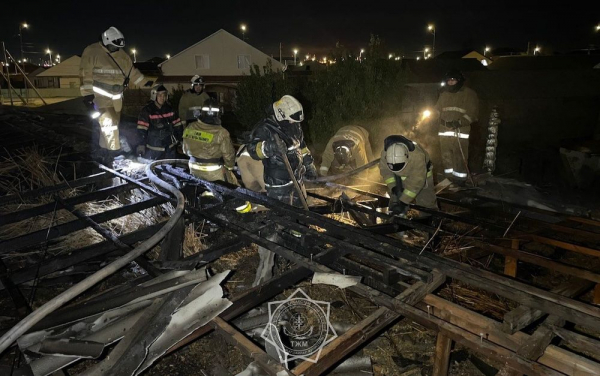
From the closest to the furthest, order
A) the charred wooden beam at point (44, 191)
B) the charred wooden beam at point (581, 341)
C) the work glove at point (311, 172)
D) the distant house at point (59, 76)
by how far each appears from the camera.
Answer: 1. the charred wooden beam at point (581, 341)
2. the charred wooden beam at point (44, 191)
3. the work glove at point (311, 172)
4. the distant house at point (59, 76)

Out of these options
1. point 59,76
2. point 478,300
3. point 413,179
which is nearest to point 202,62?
point 59,76

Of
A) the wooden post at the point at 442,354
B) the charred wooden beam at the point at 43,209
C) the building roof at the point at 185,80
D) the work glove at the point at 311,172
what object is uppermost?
the building roof at the point at 185,80

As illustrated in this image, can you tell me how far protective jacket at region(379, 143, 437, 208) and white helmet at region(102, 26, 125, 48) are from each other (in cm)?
478

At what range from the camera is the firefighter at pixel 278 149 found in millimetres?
4488

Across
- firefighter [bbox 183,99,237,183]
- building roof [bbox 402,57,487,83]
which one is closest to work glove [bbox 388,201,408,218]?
firefighter [bbox 183,99,237,183]

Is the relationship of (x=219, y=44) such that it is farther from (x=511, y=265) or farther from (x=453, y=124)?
(x=511, y=265)

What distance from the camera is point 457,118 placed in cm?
817

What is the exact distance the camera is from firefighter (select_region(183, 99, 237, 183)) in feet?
19.1

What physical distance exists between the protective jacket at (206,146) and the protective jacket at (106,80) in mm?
1986

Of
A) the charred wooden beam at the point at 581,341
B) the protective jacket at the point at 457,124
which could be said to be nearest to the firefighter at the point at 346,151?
the protective jacket at the point at 457,124

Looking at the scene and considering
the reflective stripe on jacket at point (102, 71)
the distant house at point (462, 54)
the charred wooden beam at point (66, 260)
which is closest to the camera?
the charred wooden beam at point (66, 260)

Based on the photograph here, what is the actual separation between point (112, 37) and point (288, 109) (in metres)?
3.75

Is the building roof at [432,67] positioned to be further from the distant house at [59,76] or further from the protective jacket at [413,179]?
the distant house at [59,76]

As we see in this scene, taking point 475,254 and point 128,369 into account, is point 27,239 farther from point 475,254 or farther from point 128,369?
point 475,254
